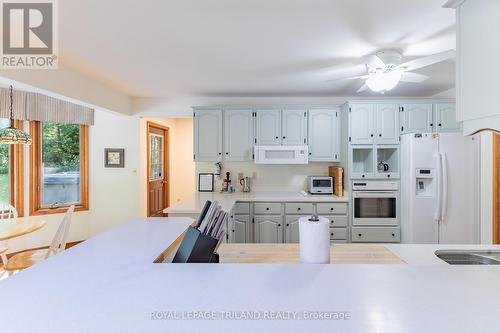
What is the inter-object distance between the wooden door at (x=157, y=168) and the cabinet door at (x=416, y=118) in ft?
13.0

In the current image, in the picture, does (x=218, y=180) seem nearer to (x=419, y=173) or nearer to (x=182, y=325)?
(x=419, y=173)

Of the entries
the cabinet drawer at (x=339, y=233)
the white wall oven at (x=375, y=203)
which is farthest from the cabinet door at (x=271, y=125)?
the cabinet drawer at (x=339, y=233)

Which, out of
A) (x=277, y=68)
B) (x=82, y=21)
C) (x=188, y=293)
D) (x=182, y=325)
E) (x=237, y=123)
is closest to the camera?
(x=182, y=325)

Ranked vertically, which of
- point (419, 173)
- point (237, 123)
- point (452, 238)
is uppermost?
Result: point (237, 123)

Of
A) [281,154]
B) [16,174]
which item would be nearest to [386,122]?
[281,154]

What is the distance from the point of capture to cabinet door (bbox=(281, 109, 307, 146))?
3.90 metres

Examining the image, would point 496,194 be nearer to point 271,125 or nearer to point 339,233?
point 339,233

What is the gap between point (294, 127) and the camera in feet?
12.8

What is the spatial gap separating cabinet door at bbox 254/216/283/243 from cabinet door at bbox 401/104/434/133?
207 centimetres

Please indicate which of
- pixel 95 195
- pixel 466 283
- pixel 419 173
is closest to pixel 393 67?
pixel 419 173

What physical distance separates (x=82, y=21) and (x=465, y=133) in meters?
2.47

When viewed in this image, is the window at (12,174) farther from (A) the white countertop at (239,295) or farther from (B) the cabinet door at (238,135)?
(A) the white countertop at (239,295)

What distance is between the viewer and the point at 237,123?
3930 mm

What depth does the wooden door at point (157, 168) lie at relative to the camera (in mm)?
4921
